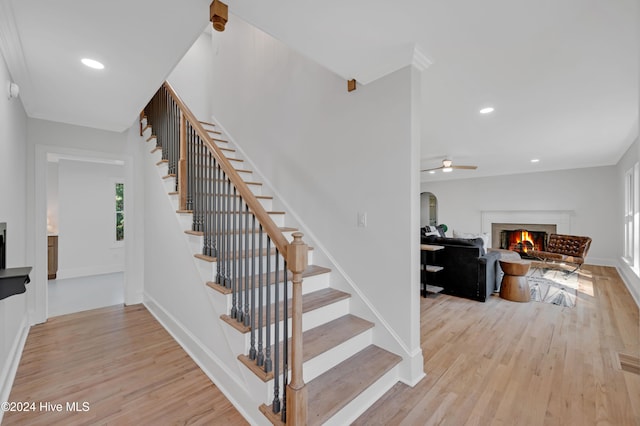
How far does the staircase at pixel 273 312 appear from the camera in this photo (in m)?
1.45

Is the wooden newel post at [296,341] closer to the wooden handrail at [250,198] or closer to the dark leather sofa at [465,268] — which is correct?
the wooden handrail at [250,198]

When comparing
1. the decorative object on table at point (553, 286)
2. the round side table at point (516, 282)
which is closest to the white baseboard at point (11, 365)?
the round side table at point (516, 282)

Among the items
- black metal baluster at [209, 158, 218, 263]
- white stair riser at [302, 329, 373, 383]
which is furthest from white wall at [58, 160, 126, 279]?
white stair riser at [302, 329, 373, 383]

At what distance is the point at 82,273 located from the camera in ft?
18.0

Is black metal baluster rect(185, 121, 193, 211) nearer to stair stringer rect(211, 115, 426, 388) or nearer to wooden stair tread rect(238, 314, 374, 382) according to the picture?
stair stringer rect(211, 115, 426, 388)

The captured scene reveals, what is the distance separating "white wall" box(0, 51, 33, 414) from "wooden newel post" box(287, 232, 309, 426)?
1.96 metres

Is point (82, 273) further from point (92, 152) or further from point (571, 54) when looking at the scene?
point (571, 54)

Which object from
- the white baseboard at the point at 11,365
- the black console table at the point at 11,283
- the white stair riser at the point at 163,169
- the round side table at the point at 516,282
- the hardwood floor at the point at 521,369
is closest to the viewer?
the black console table at the point at 11,283

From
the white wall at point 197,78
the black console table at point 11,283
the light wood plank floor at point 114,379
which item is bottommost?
the light wood plank floor at point 114,379

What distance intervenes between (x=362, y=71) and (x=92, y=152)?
3.48 m

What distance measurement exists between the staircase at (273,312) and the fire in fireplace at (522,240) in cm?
713

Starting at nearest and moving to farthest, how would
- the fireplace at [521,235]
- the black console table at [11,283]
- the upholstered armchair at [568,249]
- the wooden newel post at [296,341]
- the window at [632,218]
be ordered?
the wooden newel post at [296,341] → the black console table at [11,283] → the window at [632,218] → the upholstered armchair at [568,249] → the fireplace at [521,235]

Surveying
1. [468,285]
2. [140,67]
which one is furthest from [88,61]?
[468,285]

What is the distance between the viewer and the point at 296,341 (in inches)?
53.5
